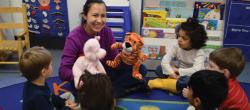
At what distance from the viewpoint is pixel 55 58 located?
271 cm

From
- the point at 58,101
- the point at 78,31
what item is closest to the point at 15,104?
the point at 58,101

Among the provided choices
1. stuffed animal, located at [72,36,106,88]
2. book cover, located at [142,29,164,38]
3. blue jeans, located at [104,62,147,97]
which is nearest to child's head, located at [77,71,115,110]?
stuffed animal, located at [72,36,106,88]

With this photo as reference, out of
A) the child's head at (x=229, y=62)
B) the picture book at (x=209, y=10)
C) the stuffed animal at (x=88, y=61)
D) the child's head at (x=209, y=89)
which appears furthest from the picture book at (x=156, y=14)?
the child's head at (x=209, y=89)

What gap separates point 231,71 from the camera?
155 centimetres

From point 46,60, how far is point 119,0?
1.36 metres

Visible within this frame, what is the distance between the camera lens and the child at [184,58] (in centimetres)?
194

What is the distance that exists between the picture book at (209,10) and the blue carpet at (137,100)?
746 mm

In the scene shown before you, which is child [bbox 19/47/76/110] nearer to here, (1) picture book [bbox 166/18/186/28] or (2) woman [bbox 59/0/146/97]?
(2) woman [bbox 59/0/146/97]

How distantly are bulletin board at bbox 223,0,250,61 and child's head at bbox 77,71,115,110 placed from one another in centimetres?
177

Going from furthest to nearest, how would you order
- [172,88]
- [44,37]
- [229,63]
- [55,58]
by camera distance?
[44,37] → [55,58] → [172,88] → [229,63]

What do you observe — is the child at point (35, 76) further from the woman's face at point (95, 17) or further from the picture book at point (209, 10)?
the picture book at point (209, 10)

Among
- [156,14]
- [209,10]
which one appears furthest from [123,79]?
[209,10]

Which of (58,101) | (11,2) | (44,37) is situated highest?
(11,2)

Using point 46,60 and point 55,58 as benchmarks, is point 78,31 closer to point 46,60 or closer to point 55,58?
point 46,60
